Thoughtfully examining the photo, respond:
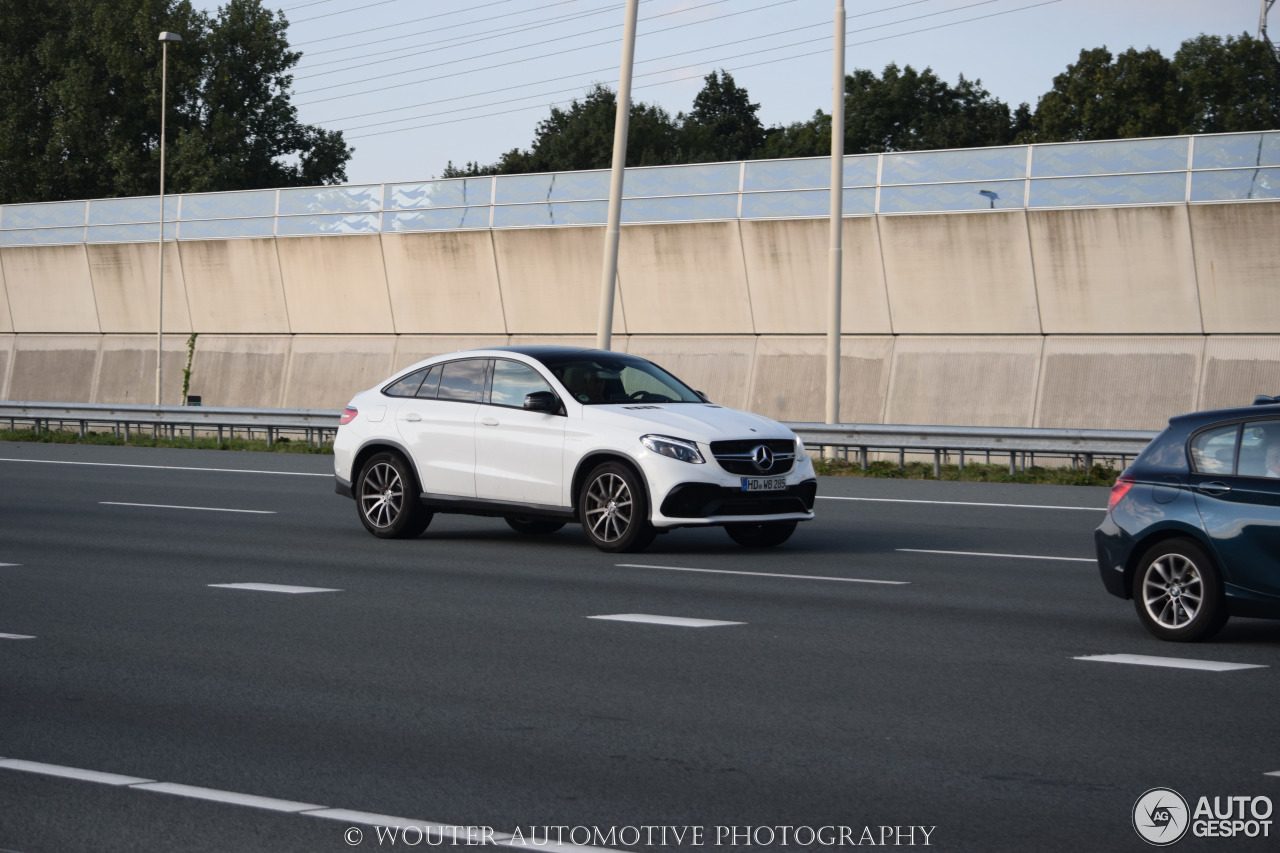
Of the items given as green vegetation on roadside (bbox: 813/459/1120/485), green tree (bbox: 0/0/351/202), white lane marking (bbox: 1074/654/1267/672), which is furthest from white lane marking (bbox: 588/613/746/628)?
green tree (bbox: 0/0/351/202)

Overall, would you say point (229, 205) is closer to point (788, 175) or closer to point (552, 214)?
point (552, 214)

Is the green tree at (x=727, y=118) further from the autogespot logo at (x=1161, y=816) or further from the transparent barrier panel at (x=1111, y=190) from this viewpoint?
the autogespot logo at (x=1161, y=816)

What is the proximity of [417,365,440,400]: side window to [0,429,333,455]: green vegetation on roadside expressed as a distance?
48.9 feet

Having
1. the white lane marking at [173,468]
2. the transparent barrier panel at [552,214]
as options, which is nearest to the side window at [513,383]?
the white lane marking at [173,468]

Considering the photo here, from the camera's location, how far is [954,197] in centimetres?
2966

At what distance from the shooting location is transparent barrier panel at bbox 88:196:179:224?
137 feet

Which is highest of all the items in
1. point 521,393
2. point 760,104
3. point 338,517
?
point 760,104

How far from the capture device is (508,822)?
17.7ft

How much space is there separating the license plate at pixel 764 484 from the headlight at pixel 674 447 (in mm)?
469

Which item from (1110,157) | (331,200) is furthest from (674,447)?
(331,200)

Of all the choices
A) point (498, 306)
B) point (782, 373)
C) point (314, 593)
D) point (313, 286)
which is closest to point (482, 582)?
point (314, 593)

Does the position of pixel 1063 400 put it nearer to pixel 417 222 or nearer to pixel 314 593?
pixel 417 222

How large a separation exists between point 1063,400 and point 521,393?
16385mm

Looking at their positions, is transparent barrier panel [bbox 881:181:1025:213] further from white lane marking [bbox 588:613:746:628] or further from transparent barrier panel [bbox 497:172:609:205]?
white lane marking [bbox 588:613:746:628]
